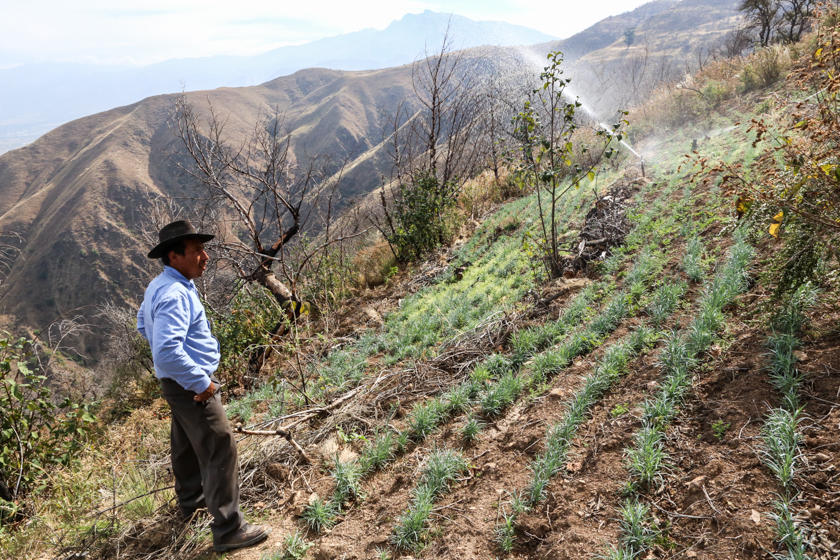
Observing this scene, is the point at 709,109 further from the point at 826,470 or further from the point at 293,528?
the point at 293,528

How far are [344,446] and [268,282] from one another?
659cm

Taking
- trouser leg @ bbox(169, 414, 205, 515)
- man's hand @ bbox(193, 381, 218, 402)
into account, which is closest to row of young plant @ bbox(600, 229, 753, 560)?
man's hand @ bbox(193, 381, 218, 402)

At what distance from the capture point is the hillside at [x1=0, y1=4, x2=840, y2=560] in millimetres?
2357

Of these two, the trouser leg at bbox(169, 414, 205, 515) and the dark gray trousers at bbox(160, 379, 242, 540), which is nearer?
the dark gray trousers at bbox(160, 379, 242, 540)

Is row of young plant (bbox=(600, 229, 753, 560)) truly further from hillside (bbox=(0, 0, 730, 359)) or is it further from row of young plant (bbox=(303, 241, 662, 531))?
hillside (bbox=(0, 0, 730, 359))

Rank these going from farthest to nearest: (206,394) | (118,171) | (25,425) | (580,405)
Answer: (118,171), (25,425), (580,405), (206,394)

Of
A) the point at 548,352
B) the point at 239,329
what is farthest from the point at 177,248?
the point at 239,329

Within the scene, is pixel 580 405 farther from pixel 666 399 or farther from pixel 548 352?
pixel 548 352

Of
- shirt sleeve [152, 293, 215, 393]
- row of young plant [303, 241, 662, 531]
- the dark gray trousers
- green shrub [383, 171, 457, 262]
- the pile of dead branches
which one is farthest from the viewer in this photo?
green shrub [383, 171, 457, 262]

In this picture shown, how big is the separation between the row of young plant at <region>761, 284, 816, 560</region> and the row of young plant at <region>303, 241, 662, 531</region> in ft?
4.47

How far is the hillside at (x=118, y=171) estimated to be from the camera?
59875mm

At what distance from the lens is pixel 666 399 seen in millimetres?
2969

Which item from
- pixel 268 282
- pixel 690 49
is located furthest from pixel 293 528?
pixel 690 49

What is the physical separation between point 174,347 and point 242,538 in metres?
1.50
